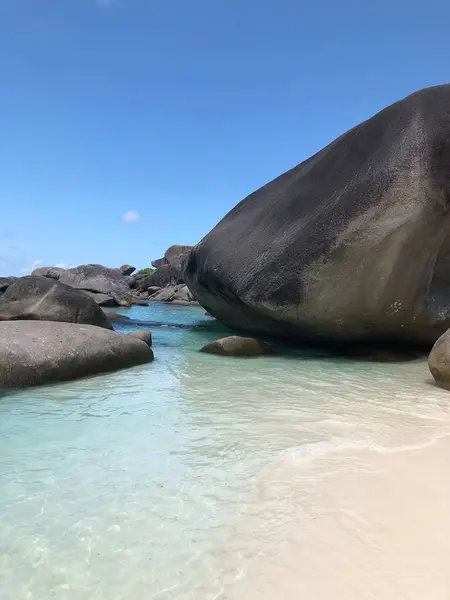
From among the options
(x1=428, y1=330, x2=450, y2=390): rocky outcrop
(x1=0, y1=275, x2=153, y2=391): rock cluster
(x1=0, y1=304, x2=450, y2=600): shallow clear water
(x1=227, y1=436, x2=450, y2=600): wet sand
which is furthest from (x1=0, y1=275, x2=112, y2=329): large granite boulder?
(x1=227, y1=436, x2=450, y2=600): wet sand

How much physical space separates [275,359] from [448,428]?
13.0 ft

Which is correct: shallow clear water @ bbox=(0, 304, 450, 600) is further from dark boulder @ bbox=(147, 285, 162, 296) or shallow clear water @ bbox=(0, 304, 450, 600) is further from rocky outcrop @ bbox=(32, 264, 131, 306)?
dark boulder @ bbox=(147, 285, 162, 296)

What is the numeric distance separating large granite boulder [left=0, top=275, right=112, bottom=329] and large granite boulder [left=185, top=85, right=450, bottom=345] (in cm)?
275

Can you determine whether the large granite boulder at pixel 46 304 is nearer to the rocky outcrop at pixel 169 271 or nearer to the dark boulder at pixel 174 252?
the rocky outcrop at pixel 169 271

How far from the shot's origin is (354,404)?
173 inches

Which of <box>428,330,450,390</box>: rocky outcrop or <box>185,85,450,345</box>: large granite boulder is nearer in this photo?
<box>428,330,450,390</box>: rocky outcrop

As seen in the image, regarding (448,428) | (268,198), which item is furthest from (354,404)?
(268,198)

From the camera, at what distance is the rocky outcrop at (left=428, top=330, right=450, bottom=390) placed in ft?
16.8

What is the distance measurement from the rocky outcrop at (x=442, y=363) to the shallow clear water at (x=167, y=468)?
0.14m

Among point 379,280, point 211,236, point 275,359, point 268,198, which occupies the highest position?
point 268,198

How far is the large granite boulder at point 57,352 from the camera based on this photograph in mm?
5059

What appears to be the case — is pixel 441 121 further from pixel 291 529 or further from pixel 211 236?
pixel 291 529

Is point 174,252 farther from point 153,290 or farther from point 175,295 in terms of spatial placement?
point 175,295

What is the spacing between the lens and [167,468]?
2.78m
